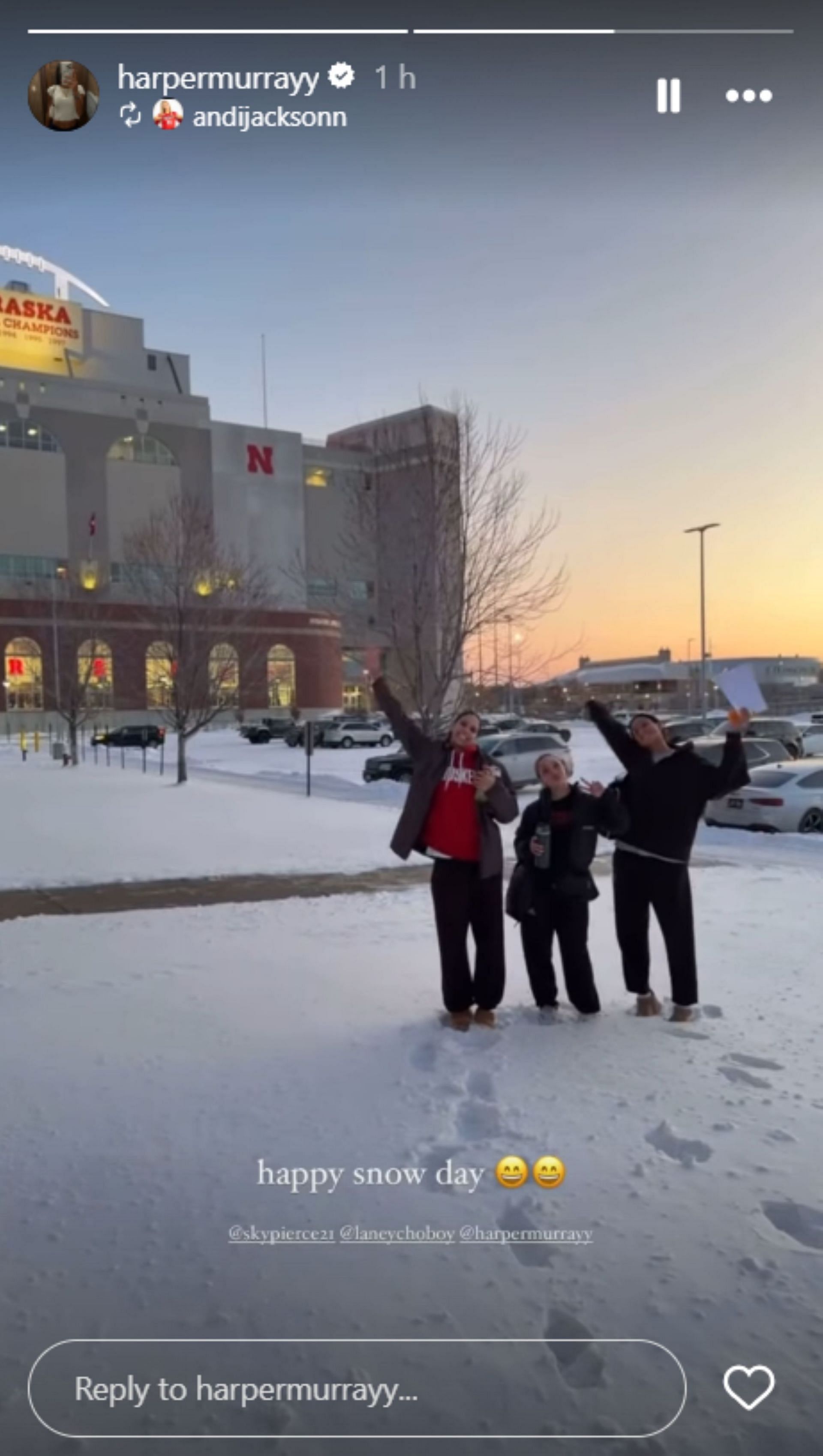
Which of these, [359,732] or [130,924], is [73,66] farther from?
[359,732]

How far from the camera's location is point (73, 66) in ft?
6.00

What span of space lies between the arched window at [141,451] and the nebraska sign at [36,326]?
939cm

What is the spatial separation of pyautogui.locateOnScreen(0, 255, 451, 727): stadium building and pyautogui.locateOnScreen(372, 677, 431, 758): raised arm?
32.6 m

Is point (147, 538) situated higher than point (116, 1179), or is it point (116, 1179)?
point (147, 538)

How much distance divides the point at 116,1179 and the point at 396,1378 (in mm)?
1442

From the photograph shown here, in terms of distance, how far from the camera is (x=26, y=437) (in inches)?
2307

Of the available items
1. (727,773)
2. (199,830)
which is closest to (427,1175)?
(727,773)

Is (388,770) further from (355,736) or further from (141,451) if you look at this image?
→ (141,451)

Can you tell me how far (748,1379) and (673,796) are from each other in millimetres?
3094

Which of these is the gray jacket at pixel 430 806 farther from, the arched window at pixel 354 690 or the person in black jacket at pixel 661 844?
the arched window at pixel 354 690

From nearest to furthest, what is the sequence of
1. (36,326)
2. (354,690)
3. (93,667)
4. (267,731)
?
(93,667) < (267,731) < (36,326) < (354,690)

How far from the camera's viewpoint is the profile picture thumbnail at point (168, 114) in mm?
1889

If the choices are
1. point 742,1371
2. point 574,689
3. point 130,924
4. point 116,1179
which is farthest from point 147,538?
point 574,689

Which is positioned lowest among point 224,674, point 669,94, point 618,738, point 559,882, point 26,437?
point 559,882
